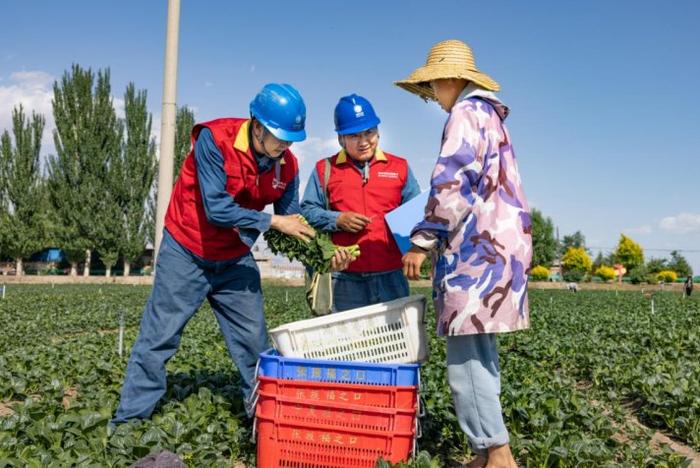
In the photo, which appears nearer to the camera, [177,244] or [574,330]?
[177,244]

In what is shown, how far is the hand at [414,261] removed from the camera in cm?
271

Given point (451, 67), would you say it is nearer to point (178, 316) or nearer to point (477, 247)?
point (477, 247)

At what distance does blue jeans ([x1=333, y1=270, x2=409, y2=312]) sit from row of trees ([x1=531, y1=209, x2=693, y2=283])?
53449 millimetres

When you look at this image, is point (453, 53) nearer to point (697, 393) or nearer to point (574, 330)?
point (697, 393)

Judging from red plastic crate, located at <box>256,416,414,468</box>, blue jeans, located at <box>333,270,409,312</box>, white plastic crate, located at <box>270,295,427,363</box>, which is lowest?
red plastic crate, located at <box>256,416,414,468</box>

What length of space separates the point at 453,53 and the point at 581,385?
12.7 ft

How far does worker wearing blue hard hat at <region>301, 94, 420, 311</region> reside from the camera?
3605 millimetres

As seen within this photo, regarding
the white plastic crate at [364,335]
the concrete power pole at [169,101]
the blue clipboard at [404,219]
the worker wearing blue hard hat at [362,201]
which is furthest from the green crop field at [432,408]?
the concrete power pole at [169,101]

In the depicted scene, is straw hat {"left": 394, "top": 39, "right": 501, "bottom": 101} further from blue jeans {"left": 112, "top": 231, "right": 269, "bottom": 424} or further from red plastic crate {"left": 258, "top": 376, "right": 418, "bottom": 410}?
blue jeans {"left": 112, "top": 231, "right": 269, "bottom": 424}

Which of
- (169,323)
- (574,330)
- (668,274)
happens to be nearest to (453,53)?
(169,323)

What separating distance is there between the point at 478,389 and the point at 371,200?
1.45m

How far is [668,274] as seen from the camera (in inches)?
2133

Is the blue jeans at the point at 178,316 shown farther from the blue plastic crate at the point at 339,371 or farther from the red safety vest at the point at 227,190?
the blue plastic crate at the point at 339,371

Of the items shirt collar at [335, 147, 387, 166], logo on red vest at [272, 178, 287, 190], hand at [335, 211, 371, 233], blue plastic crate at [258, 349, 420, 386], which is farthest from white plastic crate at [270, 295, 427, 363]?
shirt collar at [335, 147, 387, 166]
